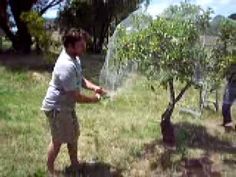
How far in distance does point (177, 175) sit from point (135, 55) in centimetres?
141

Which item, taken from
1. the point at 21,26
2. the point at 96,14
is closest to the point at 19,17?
the point at 21,26

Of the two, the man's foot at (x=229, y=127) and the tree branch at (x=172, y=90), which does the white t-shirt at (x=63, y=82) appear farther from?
the man's foot at (x=229, y=127)

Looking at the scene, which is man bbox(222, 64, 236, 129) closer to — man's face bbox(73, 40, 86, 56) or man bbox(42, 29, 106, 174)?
man bbox(42, 29, 106, 174)

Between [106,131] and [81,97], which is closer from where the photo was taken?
[81,97]

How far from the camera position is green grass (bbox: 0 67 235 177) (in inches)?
277

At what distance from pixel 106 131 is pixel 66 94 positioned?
86.3 inches

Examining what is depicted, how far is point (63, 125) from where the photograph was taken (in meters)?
6.43

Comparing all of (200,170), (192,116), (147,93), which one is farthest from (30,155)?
(147,93)

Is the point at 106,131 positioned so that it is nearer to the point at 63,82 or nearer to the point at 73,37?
the point at 63,82

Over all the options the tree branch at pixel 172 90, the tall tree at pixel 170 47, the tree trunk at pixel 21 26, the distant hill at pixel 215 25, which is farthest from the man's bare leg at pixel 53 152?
the tree trunk at pixel 21 26

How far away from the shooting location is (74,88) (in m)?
6.19

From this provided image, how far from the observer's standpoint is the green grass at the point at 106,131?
23.1 ft

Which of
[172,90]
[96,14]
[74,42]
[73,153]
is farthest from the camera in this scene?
[96,14]

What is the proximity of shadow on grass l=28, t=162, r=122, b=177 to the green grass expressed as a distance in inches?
3.0
